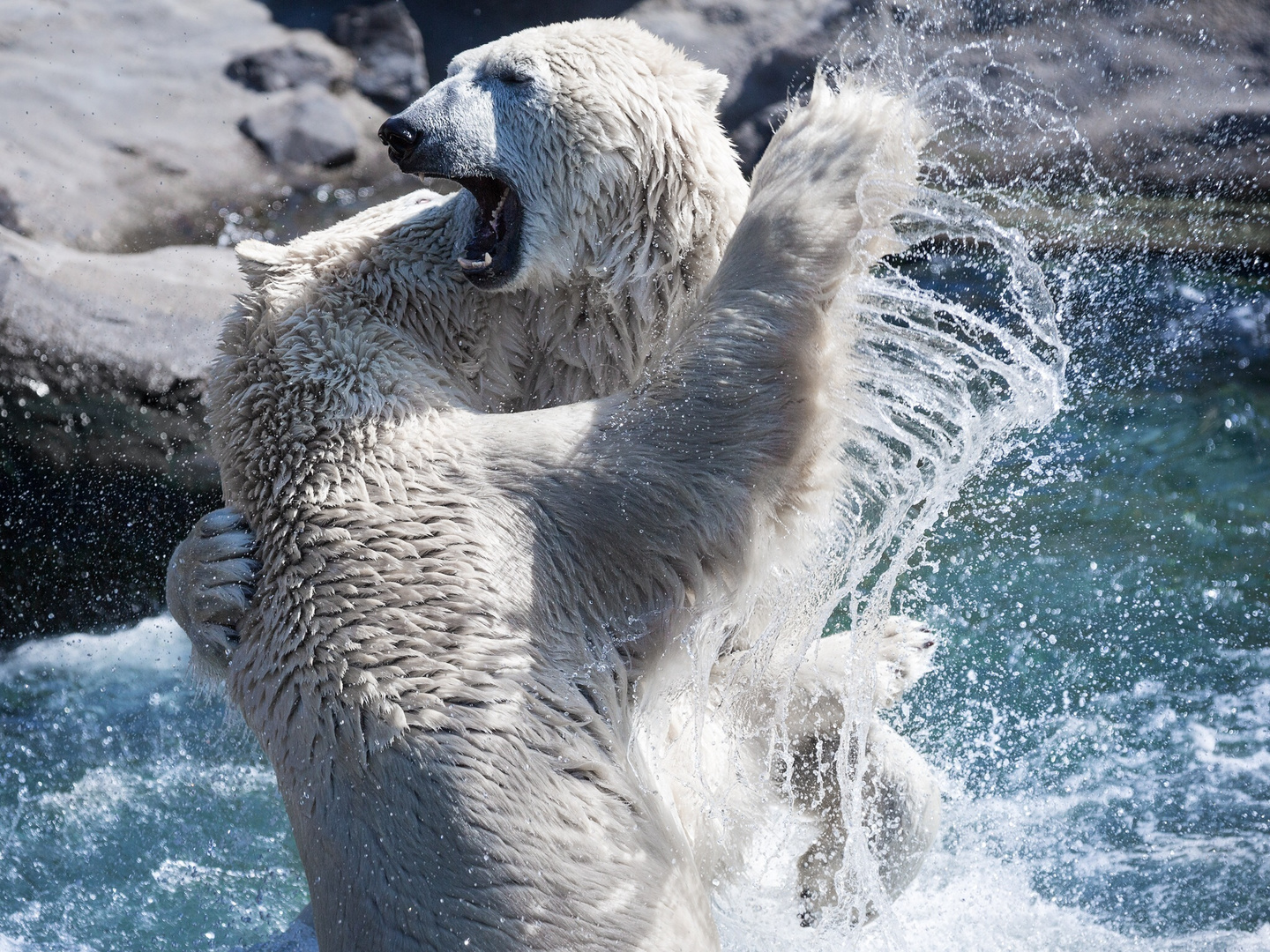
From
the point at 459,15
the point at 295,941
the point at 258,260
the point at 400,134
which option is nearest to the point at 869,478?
the point at 400,134

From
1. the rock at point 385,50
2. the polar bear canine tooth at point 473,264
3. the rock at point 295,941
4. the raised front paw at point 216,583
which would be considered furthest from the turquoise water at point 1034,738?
the rock at point 385,50

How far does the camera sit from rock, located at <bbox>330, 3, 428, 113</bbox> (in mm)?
7102

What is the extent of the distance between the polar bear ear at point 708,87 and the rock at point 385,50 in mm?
5263

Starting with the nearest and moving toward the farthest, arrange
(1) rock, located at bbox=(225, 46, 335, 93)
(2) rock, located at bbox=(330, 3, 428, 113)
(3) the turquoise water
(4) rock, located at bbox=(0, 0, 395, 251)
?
(3) the turquoise water, (4) rock, located at bbox=(0, 0, 395, 251), (1) rock, located at bbox=(225, 46, 335, 93), (2) rock, located at bbox=(330, 3, 428, 113)

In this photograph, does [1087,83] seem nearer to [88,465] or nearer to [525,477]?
[88,465]

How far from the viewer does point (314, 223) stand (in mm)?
6352

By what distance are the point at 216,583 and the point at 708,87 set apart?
125 centimetres

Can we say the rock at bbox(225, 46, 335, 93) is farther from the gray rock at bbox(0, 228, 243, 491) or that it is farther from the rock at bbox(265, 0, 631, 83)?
the gray rock at bbox(0, 228, 243, 491)

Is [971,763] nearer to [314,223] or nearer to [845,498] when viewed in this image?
[845,498]

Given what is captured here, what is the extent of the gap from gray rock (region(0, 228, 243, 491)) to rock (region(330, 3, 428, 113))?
9.47 feet

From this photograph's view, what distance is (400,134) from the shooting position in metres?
2.14

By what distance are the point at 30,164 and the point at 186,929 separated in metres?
4.29

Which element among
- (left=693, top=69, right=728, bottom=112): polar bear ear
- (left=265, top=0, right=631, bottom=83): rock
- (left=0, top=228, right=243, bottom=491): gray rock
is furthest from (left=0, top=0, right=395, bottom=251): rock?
(left=693, top=69, right=728, bottom=112): polar bear ear

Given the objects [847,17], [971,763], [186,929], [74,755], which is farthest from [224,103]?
[971,763]
